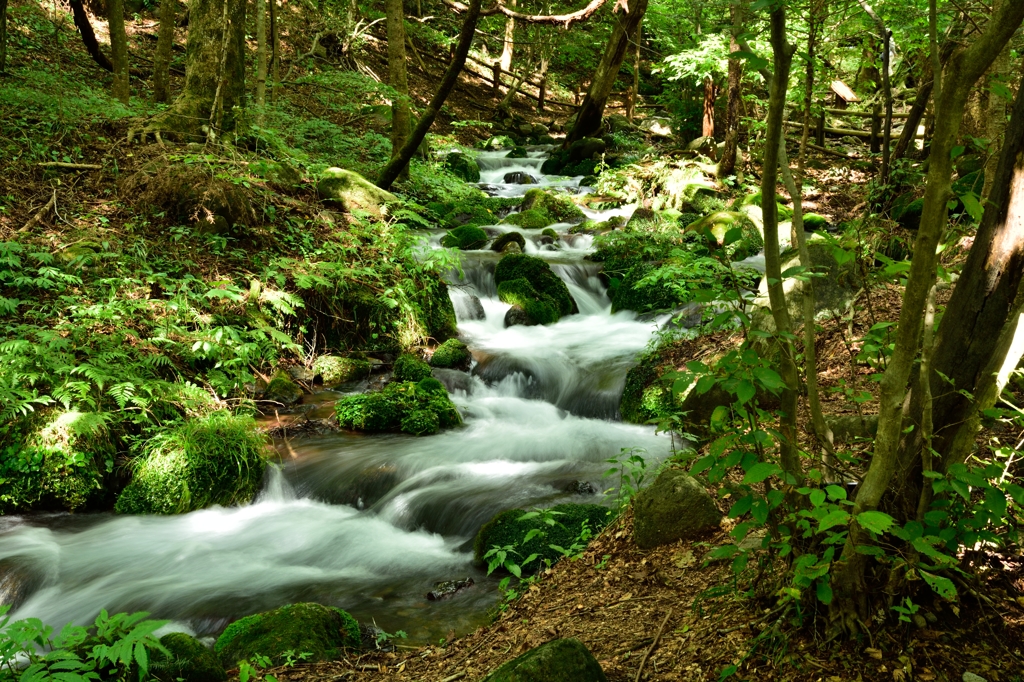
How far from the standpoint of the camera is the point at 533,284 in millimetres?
11000

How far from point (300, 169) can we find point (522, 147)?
37.1 feet

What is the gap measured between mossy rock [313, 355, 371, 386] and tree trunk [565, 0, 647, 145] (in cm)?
1210

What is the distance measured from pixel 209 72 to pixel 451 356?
17.5 ft

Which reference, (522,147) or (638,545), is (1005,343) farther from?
(522,147)

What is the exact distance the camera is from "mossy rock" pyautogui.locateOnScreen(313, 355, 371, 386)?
814 cm

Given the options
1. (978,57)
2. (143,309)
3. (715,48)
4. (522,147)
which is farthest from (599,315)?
(522,147)

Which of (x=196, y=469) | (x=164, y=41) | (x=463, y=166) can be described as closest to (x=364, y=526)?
(x=196, y=469)

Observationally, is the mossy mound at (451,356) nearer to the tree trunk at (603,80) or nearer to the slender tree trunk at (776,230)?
the slender tree trunk at (776,230)

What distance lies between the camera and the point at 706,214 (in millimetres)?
12203

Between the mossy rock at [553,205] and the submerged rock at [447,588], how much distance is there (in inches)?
419

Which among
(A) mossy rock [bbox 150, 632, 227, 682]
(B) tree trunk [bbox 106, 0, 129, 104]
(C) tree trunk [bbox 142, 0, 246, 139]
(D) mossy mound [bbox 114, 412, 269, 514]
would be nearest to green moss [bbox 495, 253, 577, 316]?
(C) tree trunk [bbox 142, 0, 246, 139]

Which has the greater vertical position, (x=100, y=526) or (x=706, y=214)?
(x=706, y=214)

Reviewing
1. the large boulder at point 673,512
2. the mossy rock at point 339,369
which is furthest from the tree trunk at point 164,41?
the large boulder at point 673,512

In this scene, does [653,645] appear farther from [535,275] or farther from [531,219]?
[531,219]
